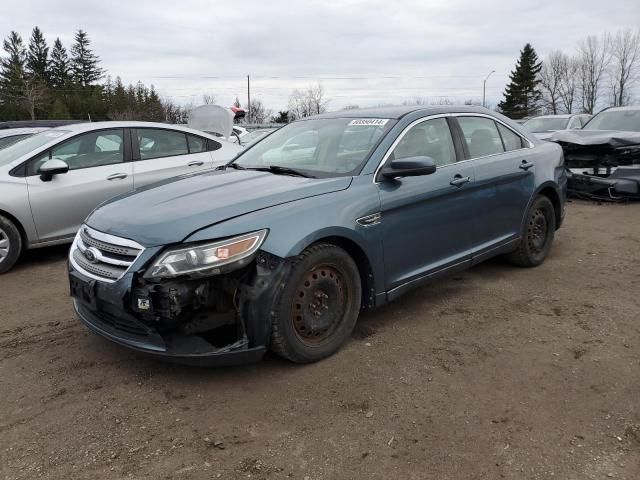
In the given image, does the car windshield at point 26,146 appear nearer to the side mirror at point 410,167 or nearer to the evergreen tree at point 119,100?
the side mirror at point 410,167

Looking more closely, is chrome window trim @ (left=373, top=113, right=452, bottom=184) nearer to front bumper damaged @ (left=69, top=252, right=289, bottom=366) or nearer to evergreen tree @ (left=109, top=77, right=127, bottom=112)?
front bumper damaged @ (left=69, top=252, right=289, bottom=366)

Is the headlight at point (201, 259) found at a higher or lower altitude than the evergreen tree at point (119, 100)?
lower

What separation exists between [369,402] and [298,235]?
1038 millimetres

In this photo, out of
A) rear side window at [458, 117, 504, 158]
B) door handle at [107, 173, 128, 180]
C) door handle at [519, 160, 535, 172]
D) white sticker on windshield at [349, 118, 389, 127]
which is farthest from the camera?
door handle at [107, 173, 128, 180]

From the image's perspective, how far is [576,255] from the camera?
6.04 metres

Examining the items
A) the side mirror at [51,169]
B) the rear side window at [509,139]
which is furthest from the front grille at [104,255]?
the rear side window at [509,139]

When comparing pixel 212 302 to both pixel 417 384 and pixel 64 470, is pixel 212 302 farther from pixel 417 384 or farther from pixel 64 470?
pixel 417 384

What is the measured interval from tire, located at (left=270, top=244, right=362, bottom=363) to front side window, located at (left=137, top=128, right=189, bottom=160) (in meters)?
4.08

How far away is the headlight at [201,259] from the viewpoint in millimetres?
3002

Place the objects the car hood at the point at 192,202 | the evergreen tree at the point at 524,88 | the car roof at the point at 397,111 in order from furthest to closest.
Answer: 1. the evergreen tree at the point at 524,88
2. the car roof at the point at 397,111
3. the car hood at the point at 192,202

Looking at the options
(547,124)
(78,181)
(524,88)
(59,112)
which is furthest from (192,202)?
(524,88)

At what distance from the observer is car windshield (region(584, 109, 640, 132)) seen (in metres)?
10.2

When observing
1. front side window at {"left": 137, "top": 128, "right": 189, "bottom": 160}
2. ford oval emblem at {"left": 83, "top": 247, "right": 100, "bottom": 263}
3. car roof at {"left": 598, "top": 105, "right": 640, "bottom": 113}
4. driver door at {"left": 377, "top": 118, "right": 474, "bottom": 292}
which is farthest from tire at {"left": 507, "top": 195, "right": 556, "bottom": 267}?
car roof at {"left": 598, "top": 105, "right": 640, "bottom": 113}

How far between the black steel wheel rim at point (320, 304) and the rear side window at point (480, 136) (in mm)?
1906
